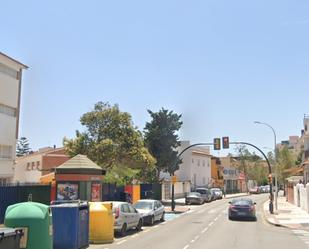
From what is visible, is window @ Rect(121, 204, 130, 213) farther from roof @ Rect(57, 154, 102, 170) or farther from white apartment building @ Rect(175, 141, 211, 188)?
white apartment building @ Rect(175, 141, 211, 188)

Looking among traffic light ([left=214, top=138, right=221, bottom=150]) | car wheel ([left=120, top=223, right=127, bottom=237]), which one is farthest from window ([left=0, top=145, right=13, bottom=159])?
traffic light ([left=214, top=138, right=221, bottom=150])

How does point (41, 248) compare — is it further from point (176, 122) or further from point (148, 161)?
point (176, 122)

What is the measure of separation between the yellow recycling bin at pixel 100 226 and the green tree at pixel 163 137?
34.1 m

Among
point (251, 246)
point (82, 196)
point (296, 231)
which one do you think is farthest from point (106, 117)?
point (251, 246)

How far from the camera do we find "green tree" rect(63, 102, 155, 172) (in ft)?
149

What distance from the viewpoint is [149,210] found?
2802cm

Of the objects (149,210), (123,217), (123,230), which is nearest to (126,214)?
(123,217)

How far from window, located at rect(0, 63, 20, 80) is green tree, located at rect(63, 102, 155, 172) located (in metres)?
11.4

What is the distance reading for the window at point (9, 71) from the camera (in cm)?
3370

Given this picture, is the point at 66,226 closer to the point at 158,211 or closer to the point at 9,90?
the point at 158,211

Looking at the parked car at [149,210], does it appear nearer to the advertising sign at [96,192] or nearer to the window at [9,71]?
the advertising sign at [96,192]

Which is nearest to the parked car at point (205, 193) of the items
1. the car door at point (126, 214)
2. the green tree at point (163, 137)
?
the green tree at point (163, 137)

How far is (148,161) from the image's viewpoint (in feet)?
152

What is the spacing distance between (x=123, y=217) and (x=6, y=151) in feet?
55.0
